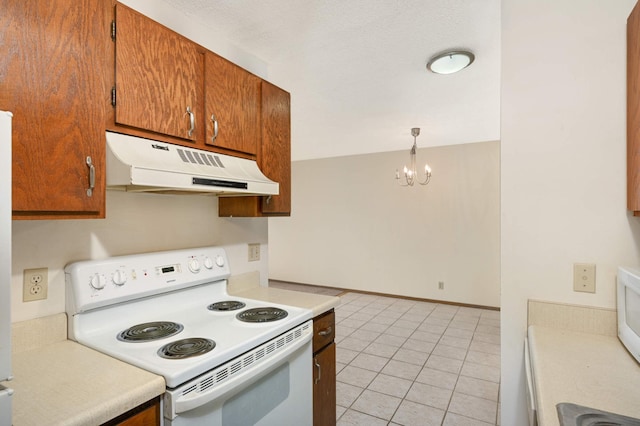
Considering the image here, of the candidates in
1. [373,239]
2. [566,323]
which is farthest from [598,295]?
[373,239]

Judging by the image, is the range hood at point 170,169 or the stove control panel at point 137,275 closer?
the range hood at point 170,169

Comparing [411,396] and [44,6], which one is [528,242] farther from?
[44,6]

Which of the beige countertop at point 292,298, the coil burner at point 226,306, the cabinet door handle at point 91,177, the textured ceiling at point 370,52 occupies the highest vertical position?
the textured ceiling at point 370,52

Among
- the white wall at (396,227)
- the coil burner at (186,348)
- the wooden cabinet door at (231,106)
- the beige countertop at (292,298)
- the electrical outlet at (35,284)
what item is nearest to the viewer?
the coil burner at (186,348)

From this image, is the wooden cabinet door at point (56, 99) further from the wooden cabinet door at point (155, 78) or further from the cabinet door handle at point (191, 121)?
the cabinet door handle at point (191, 121)

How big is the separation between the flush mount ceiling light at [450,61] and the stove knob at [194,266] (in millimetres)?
2032

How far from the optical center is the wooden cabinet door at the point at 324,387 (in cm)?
174

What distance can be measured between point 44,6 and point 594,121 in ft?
6.94

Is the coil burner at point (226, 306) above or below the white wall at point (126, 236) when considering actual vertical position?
below

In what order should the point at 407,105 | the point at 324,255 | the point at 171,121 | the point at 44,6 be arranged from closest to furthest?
the point at 44,6, the point at 171,121, the point at 407,105, the point at 324,255

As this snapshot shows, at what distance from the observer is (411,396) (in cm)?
251

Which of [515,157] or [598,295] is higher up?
[515,157]

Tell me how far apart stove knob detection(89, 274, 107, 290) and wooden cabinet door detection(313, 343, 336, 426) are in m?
1.06

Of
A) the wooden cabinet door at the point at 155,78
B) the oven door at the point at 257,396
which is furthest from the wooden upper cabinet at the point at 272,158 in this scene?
the oven door at the point at 257,396
